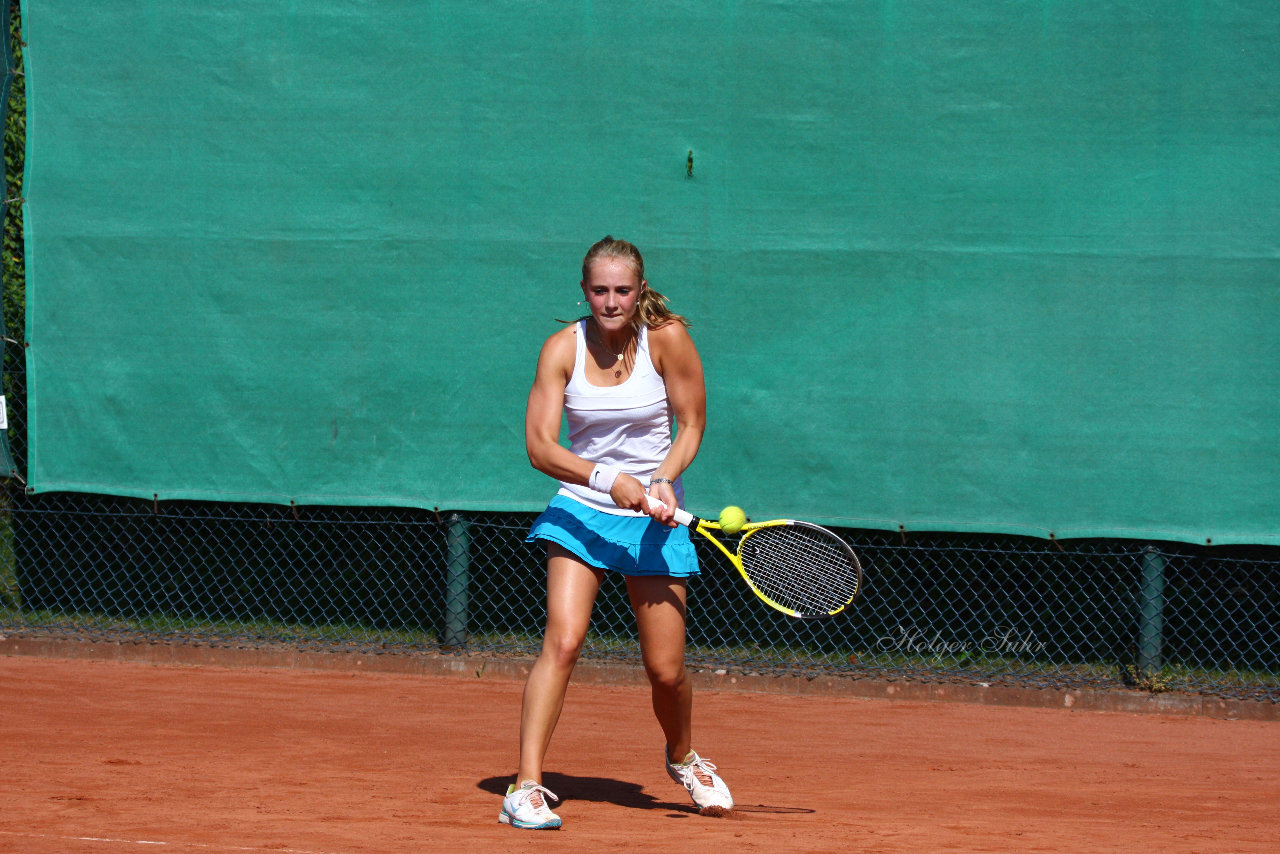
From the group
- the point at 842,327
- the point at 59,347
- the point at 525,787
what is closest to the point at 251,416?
the point at 59,347

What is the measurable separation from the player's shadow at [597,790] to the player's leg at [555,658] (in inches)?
15.8

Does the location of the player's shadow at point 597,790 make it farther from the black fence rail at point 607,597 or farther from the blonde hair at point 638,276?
the black fence rail at point 607,597

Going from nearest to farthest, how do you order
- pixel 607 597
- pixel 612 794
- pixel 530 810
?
pixel 530 810 → pixel 612 794 → pixel 607 597

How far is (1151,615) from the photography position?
19.2 ft

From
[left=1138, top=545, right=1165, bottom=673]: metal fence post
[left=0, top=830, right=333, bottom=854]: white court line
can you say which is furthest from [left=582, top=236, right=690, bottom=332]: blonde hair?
[left=1138, top=545, right=1165, bottom=673]: metal fence post

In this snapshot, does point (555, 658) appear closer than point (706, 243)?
Yes

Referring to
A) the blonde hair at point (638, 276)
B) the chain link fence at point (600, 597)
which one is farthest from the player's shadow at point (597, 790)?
the chain link fence at point (600, 597)

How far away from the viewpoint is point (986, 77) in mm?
5750

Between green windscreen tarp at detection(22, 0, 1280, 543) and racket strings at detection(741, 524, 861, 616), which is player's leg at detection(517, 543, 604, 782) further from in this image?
green windscreen tarp at detection(22, 0, 1280, 543)

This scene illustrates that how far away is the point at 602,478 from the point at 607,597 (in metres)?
3.12

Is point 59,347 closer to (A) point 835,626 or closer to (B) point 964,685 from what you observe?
(A) point 835,626

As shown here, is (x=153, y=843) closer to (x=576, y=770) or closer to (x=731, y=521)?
(x=576, y=770)

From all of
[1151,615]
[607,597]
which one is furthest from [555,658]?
[1151,615]

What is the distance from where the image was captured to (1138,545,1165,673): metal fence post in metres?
5.80
